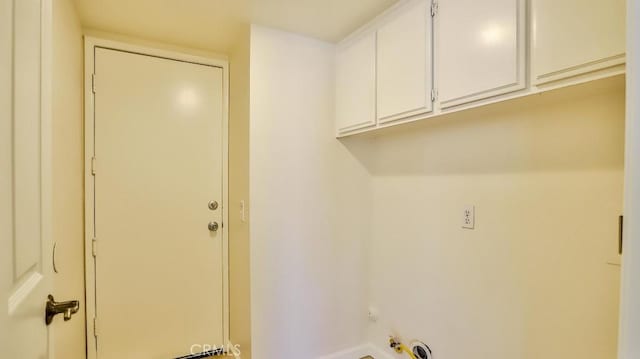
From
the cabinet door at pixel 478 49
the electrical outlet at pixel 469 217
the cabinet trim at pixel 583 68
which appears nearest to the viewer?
the cabinet trim at pixel 583 68

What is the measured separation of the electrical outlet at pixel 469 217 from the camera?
1.54 metres

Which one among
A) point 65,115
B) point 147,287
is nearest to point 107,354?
point 147,287

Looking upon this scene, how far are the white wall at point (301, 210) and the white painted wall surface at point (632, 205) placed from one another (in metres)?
1.55

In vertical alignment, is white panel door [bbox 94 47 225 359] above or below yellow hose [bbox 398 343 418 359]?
above

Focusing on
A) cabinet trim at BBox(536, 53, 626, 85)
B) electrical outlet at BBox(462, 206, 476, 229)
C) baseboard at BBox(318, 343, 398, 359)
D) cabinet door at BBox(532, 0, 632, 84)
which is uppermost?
cabinet door at BBox(532, 0, 632, 84)

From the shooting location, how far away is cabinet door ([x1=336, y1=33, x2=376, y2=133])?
69.6 inches

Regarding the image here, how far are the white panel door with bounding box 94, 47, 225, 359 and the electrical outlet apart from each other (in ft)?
5.30

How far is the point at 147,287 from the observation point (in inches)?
79.0

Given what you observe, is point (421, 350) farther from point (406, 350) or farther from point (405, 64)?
point (405, 64)

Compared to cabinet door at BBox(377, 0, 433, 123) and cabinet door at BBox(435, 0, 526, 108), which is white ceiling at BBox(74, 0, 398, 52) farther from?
cabinet door at BBox(435, 0, 526, 108)

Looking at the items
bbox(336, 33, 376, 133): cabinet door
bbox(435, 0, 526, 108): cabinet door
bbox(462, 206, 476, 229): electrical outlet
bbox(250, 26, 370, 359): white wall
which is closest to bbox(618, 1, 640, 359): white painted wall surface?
bbox(435, 0, 526, 108): cabinet door

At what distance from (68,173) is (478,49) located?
6.45 ft

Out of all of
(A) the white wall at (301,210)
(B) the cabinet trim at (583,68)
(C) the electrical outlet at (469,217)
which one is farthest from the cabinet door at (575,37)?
(A) the white wall at (301,210)

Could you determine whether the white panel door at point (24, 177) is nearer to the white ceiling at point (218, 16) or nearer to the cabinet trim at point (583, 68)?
the white ceiling at point (218, 16)
